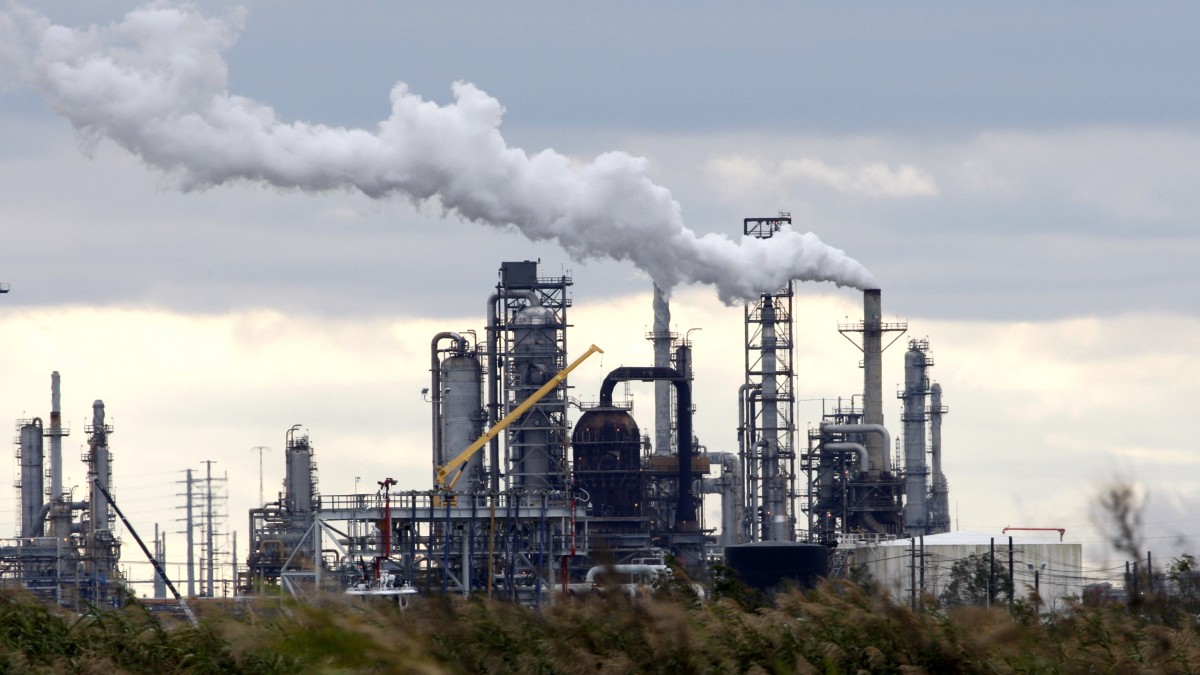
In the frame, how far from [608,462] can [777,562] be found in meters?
28.9

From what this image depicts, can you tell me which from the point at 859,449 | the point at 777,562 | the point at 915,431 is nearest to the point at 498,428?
the point at 859,449

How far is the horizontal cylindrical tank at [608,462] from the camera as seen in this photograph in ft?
284

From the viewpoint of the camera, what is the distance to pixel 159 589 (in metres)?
92.8

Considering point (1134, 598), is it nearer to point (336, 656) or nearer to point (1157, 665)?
point (1157, 665)

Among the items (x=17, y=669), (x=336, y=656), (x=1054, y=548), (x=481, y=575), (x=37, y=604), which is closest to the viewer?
(x=336, y=656)

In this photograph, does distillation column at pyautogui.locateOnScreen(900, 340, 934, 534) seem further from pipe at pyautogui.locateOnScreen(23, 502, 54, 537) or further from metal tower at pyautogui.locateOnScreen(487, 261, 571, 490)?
pipe at pyautogui.locateOnScreen(23, 502, 54, 537)

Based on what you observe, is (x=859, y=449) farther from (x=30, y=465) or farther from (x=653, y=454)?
(x=30, y=465)

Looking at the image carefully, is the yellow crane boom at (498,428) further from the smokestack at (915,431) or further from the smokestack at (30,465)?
the smokestack at (30,465)

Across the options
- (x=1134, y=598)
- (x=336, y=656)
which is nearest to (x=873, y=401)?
(x=1134, y=598)

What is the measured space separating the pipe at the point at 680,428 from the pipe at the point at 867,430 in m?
7.56

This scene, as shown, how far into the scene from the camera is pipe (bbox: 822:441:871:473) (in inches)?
3497

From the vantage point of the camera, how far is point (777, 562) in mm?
58656

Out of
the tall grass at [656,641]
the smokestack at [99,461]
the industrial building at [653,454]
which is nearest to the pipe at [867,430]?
the industrial building at [653,454]

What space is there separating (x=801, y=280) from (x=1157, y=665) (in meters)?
68.2
